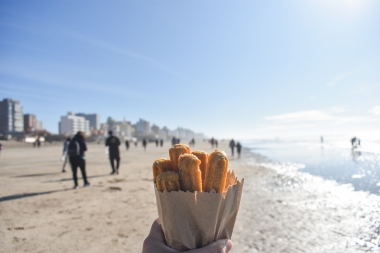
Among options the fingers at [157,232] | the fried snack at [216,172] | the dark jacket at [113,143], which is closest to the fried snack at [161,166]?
the fried snack at [216,172]

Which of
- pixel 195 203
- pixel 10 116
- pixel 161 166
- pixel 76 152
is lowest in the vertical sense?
pixel 76 152

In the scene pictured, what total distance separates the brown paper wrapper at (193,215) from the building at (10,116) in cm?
14400

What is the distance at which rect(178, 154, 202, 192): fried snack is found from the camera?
129cm

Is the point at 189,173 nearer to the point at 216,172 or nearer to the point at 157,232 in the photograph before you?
the point at 216,172

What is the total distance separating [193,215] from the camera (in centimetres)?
142

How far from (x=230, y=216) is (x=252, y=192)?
21.4 feet

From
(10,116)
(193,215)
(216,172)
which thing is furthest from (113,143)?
(10,116)

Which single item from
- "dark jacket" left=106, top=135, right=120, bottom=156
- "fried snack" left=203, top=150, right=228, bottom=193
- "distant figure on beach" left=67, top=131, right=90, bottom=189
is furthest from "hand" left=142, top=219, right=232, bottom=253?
"dark jacket" left=106, top=135, right=120, bottom=156

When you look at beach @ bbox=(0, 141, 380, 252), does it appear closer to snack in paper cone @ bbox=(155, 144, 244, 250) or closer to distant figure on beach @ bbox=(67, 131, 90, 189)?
distant figure on beach @ bbox=(67, 131, 90, 189)

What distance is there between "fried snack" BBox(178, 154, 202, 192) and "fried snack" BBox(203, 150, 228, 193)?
60 mm

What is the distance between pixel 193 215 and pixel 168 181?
32 centimetres

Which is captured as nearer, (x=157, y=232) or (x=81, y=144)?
(x=157, y=232)

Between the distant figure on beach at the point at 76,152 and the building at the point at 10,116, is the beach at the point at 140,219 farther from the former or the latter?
the building at the point at 10,116

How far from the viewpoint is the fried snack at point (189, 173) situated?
1.29 meters
